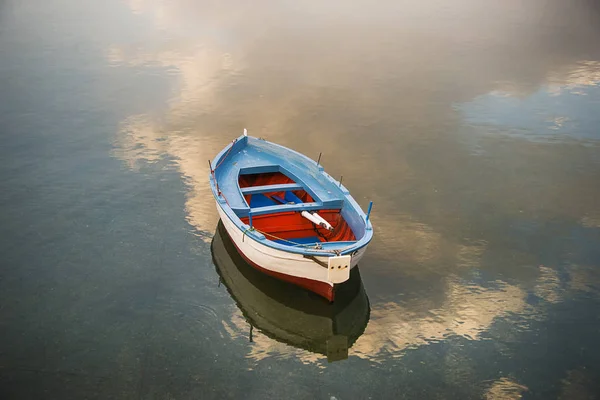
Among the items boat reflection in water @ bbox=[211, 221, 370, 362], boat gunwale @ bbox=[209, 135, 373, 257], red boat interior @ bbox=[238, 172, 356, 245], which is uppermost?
boat gunwale @ bbox=[209, 135, 373, 257]

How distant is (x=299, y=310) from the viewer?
12.4 metres

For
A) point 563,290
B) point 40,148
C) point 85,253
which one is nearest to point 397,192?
point 563,290

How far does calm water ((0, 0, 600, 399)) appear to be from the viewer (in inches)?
432

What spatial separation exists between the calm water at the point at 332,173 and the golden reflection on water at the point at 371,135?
8cm

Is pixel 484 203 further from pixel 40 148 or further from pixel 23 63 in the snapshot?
pixel 23 63

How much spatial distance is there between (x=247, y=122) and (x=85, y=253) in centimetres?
937

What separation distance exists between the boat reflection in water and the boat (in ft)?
1.13

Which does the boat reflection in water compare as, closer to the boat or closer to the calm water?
the calm water

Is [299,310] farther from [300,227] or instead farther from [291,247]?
[300,227]

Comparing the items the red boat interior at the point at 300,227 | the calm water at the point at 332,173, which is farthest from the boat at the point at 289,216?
the calm water at the point at 332,173

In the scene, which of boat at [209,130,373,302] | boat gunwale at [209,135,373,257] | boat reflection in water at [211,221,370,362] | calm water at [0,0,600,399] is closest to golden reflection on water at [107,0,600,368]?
calm water at [0,0,600,399]

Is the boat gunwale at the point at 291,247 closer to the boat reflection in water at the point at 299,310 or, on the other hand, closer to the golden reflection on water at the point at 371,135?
the boat reflection in water at the point at 299,310

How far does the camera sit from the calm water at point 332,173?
36.0 feet

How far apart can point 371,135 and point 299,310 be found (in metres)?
9.78
